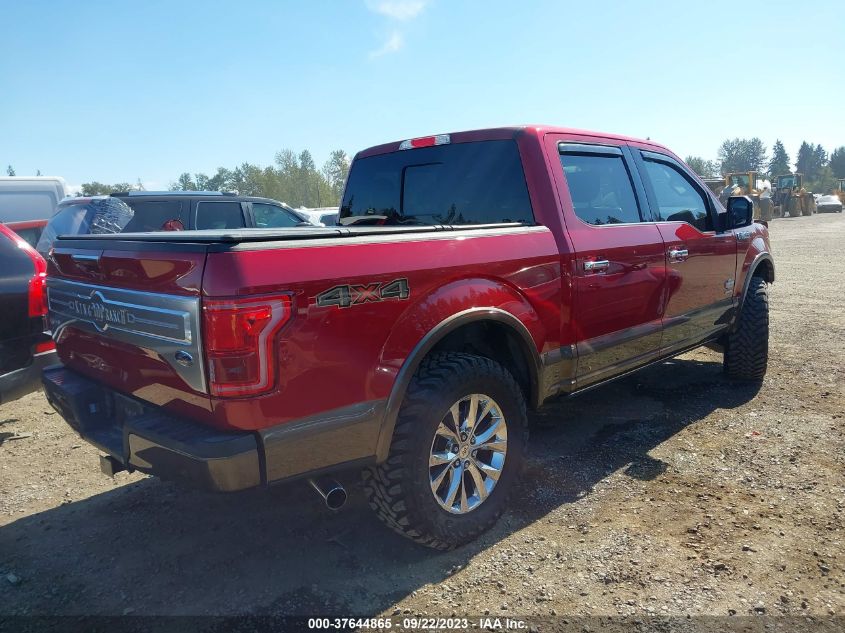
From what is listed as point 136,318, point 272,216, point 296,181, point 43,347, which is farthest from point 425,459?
point 296,181

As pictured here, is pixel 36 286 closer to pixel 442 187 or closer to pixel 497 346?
pixel 442 187

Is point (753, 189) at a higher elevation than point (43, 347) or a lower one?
higher

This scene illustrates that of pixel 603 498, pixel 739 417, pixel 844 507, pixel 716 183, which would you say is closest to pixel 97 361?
pixel 603 498

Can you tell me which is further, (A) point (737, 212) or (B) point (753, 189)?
(B) point (753, 189)

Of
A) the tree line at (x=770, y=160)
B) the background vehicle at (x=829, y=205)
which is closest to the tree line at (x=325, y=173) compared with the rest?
the tree line at (x=770, y=160)

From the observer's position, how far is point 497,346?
3.18 meters

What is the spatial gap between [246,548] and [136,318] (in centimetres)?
129

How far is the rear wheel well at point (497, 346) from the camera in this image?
293cm

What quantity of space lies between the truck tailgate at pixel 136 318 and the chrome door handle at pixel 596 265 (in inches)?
82.2

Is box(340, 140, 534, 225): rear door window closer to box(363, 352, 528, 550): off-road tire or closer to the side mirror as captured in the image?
box(363, 352, 528, 550): off-road tire

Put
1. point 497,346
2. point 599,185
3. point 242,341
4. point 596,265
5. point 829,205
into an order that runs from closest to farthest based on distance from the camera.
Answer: point 242,341 → point 497,346 → point 596,265 → point 599,185 → point 829,205

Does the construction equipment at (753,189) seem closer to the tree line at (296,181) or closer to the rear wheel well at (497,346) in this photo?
the rear wheel well at (497,346)

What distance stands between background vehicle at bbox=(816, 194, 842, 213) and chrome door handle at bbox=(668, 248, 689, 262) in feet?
160

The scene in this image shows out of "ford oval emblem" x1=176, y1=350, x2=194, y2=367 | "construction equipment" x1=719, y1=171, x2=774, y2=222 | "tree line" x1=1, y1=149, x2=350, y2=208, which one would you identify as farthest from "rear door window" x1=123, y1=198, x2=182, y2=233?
"tree line" x1=1, y1=149, x2=350, y2=208
